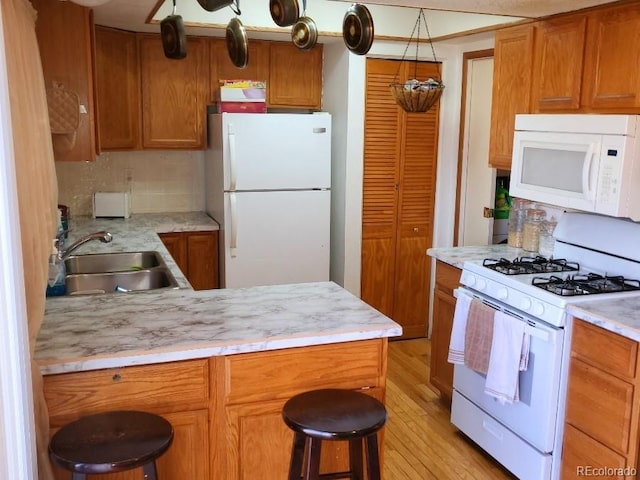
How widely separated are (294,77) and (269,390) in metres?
3.01

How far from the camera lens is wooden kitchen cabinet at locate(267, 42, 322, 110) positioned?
448 centimetres

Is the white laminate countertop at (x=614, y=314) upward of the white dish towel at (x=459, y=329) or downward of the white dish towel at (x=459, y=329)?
upward

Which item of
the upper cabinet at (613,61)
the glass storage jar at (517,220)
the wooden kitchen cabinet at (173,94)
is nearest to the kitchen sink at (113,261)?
the wooden kitchen cabinet at (173,94)

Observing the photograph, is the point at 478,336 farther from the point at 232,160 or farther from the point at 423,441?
the point at 232,160

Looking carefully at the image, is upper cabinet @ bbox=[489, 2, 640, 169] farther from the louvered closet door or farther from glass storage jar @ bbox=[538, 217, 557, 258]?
the louvered closet door

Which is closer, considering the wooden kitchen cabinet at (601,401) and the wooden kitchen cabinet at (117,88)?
the wooden kitchen cabinet at (601,401)

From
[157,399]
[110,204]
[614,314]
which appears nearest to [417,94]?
[614,314]

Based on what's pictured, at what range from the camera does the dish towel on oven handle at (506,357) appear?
8.90 feet

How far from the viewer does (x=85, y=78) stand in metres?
2.69

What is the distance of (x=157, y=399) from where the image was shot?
6.20ft

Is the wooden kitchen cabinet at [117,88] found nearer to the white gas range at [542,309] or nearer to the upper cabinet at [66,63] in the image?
the upper cabinet at [66,63]

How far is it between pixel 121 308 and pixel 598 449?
185cm

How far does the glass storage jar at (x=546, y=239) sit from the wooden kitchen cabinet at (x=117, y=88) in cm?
267

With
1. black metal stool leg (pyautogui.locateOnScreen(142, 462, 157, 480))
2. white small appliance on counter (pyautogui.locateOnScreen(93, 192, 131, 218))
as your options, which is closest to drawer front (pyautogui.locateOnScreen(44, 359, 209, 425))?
black metal stool leg (pyautogui.locateOnScreen(142, 462, 157, 480))
